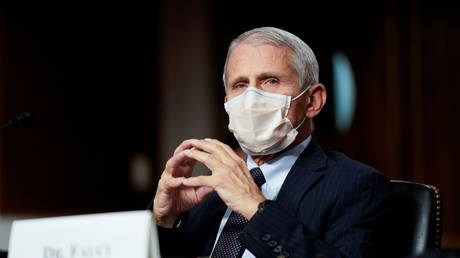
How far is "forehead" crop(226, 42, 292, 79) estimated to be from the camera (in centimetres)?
172

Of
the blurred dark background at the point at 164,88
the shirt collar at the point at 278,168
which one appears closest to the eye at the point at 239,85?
the shirt collar at the point at 278,168

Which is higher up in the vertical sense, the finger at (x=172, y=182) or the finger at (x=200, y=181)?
the finger at (x=200, y=181)

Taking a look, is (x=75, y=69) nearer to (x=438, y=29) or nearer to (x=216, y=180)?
(x=438, y=29)

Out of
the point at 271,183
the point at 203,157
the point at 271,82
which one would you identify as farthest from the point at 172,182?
the point at 271,82

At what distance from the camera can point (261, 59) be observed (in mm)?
1724

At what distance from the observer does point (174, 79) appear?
5555 mm

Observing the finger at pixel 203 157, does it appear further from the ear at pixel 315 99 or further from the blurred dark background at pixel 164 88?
the blurred dark background at pixel 164 88

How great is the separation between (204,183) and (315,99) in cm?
49

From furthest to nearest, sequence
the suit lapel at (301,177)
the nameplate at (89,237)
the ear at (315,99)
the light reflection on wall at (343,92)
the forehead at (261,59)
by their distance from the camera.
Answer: the light reflection on wall at (343,92)
the ear at (315,99)
the forehead at (261,59)
the suit lapel at (301,177)
the nameplate at (89,237)

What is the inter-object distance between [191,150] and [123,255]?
0.55 metres

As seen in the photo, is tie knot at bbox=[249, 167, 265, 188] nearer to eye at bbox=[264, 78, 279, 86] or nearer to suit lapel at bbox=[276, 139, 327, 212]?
suit lapel at bbox=[276, 139, 327, 212]

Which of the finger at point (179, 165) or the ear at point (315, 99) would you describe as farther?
the ear at point (315, 99)

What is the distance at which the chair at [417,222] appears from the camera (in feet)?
5.13

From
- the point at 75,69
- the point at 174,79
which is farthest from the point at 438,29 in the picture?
the point at 75,69
